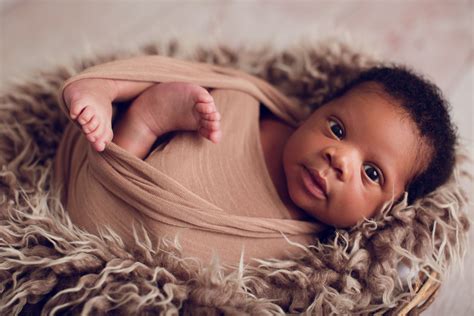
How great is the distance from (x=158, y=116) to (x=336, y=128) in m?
0.35

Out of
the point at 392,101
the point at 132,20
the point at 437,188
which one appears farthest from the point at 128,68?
the point at 132,20

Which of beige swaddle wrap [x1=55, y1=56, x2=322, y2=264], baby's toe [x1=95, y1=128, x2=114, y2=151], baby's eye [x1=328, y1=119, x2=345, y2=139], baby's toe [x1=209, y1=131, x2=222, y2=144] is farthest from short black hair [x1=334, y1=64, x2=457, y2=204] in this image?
baby's toe [x1=95, y1=128, x2=114, y2=151]

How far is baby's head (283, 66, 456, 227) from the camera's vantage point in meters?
1.01

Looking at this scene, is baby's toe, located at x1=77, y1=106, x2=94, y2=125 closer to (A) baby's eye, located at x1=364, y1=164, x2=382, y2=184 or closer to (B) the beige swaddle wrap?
(B) the beige swaddle wrap

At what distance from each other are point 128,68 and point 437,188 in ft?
2.15

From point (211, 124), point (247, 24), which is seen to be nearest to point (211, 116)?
point (211, 124)

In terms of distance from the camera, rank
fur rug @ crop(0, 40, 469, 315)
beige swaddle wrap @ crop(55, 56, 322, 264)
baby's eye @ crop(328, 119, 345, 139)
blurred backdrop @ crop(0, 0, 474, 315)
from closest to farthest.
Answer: fur rug @ crop(0, 40, 469, 315)
beige swaddle wrap @ crop(55, 56, 322, 264)
baby's eye @ crop(328, 119, 345, 139)
blurred backdrop @ crop(0, 0, 474, 315)

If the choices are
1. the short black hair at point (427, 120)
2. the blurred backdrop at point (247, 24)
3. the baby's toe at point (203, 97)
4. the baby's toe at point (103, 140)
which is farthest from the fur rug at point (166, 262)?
the blurred backdrop at point (247, 24)

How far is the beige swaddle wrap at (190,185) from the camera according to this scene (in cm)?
96

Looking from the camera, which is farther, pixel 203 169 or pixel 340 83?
pixel 340 83

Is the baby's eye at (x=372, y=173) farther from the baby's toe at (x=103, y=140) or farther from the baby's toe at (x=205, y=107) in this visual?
the baby's toe at (x=103, y=140)

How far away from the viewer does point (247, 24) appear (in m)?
1.93

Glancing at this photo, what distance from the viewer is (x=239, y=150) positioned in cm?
109

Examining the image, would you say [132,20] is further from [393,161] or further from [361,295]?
[361,295]
